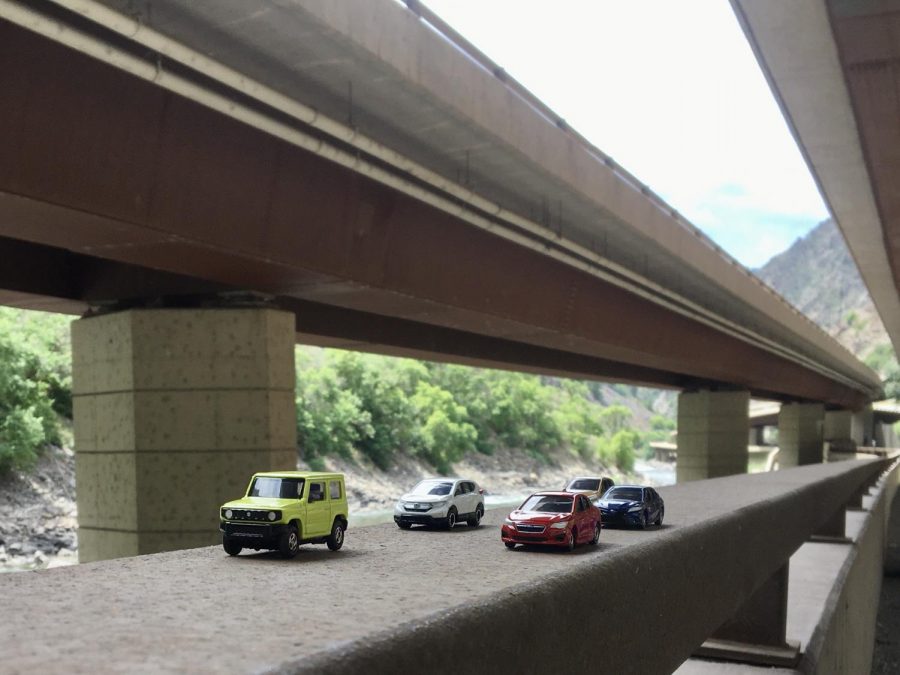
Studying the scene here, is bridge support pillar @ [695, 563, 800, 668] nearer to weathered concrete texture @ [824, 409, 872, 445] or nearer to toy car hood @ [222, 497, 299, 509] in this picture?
toy car hood @ [222, 497, 299, 509]

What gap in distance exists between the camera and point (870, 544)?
35.8 meters

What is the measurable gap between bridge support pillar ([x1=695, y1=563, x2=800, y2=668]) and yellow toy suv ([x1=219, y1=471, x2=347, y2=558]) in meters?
5.89

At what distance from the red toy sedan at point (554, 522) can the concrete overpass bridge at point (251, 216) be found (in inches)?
68.0

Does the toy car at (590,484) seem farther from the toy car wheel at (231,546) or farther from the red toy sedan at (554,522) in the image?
the toy car wheel at (231,546)

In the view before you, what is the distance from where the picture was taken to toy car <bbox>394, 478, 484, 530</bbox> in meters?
12.1

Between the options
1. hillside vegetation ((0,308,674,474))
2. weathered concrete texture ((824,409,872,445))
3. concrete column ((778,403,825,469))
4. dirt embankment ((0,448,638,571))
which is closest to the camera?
dirt embankment ((0,448,638,571))

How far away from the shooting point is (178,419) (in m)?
17.2

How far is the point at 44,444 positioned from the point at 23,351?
302 inches

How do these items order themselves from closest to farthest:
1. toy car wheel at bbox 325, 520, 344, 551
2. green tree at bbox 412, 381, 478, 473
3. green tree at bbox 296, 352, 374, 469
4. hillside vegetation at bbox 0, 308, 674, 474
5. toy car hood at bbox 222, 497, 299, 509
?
toy car hood at bbox 222, 497, 299, 509
toy car wheel at bbox 325, 520, 344, 551
hillside vegetation at bbox 0, 308, 674, 474
green tree at bbox 296, 352, 374, 469
green tree at bbox 412, 381, 478, 473

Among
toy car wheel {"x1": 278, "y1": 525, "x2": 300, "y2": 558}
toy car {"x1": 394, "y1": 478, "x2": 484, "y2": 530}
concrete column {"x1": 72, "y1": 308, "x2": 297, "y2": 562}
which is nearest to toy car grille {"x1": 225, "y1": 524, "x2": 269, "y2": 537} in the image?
toy car wheel {"x1": 278, "y1": 525, "x2": 300, "y2": 558}

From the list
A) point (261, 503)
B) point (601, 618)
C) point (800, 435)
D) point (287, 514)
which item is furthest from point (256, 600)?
point (800, 435)

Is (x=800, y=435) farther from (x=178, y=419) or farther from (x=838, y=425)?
(x=178, y=419)

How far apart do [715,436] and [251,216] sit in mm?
40637

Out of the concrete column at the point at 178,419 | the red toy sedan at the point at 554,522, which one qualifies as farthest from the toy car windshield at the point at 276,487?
the concrete column at the point at 178,419
